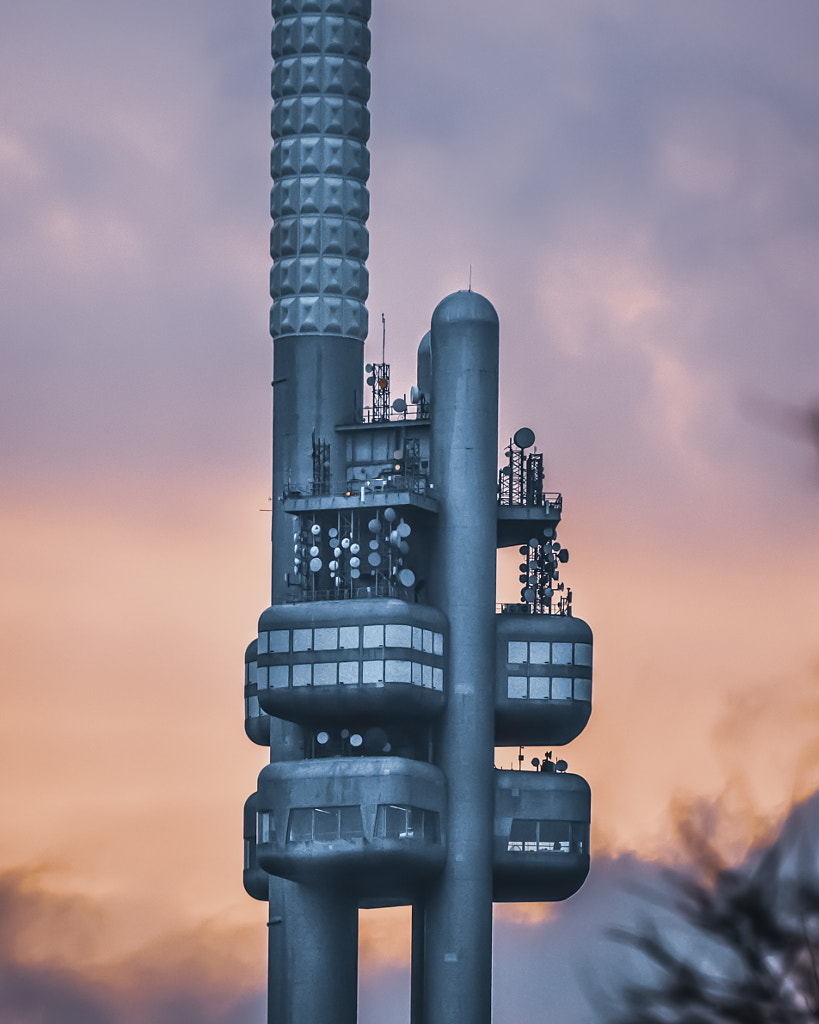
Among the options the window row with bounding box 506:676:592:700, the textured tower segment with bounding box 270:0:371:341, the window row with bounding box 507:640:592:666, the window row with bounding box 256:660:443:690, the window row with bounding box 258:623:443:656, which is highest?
the textured tower segment with bounding box 270:0:371:341

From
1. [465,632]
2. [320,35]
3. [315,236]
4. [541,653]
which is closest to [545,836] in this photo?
[541,653]

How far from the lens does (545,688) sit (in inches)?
6427

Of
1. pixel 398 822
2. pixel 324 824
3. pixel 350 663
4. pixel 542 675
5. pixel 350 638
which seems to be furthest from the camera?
pixel 542 675

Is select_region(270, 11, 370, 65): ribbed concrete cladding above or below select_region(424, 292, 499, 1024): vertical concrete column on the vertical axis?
above

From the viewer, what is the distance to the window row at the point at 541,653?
6427 inches

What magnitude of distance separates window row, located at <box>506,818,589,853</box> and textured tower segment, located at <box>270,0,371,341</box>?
3380 cm

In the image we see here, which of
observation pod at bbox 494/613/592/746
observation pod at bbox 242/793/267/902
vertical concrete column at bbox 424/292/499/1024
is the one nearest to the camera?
vertical concrete column at bbox 424/292/499/1024

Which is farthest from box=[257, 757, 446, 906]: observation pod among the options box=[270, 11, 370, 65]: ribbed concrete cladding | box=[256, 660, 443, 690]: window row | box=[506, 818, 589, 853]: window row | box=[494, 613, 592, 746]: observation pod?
box=[270, 11, 370, 65]: ribbed concrete cladding

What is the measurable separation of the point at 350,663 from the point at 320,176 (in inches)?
1347

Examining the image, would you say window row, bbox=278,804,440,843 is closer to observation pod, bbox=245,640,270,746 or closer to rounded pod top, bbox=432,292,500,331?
observation pod, bbox=245,640,270,746

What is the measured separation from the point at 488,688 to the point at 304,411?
2258cm

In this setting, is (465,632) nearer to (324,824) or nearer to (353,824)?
(353,824)

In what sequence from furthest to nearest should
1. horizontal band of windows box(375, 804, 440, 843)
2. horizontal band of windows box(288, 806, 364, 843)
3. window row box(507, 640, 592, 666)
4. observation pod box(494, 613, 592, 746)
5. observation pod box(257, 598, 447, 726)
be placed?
window row box(507, 640, 592, 666) → observation pod box(494, 613, 592, 746) → observation pod box(257, 598, 447, 726) → horizontal band of windows box(288, 806, 364, 843) → horizontal band of windows box(375, 804, 440, 843)

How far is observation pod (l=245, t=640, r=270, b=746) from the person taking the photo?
563 ft
